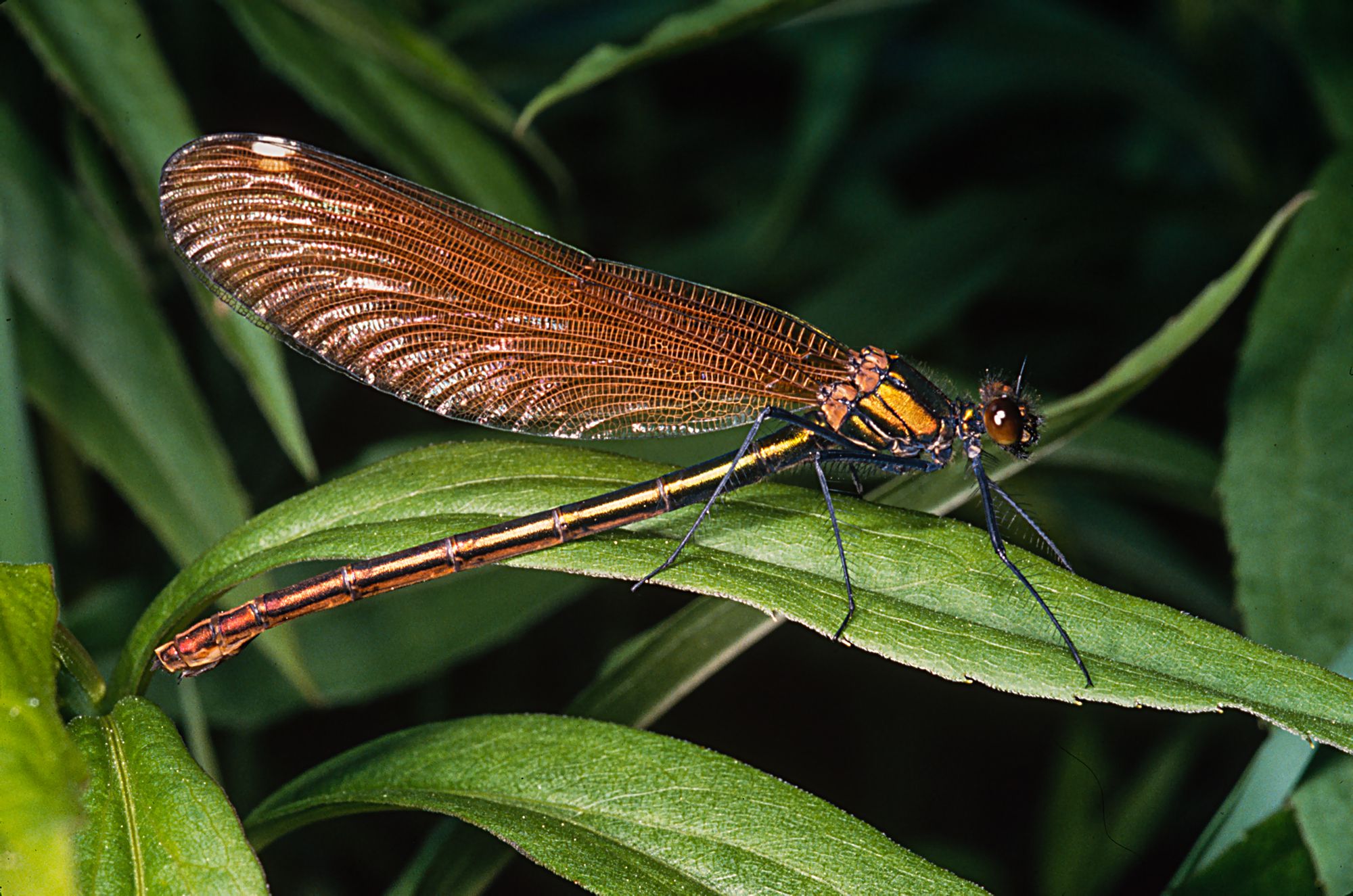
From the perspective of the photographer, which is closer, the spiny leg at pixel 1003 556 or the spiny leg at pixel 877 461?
the spiny leg at pixel 1003 556

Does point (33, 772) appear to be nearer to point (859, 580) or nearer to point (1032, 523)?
point (859, 580)

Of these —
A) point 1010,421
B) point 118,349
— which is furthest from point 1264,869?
point 118,349

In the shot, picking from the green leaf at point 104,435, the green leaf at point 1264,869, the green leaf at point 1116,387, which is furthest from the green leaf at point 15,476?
the green leaf at point 1264,869

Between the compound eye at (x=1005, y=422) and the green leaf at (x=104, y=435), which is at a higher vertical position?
the compound eye at (x=1005, y=422)

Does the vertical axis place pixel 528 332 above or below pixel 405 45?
below

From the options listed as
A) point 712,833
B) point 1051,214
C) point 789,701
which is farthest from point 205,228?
point 789,701

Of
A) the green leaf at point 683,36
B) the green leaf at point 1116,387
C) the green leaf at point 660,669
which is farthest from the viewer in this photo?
the green leaf at point 683,36

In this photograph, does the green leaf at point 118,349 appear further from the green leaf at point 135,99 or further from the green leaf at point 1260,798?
the green leaf at point 1260,798

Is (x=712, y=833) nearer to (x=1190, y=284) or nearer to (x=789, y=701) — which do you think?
(x=789, y=701)
